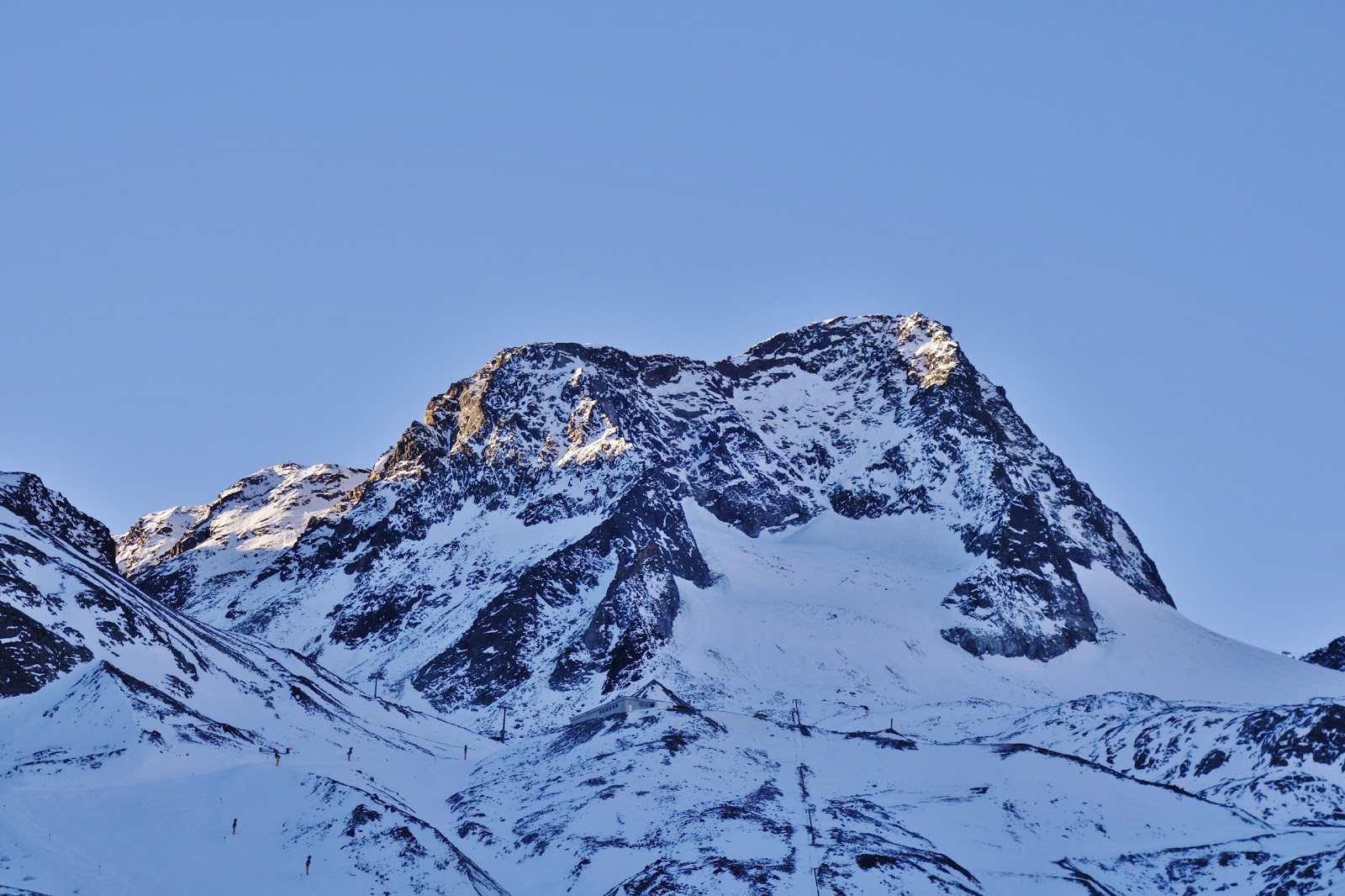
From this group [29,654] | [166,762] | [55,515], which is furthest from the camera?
[55,515]

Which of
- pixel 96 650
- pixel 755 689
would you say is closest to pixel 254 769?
pixel 96 650

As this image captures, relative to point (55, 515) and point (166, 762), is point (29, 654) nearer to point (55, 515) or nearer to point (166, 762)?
point (166, 762)

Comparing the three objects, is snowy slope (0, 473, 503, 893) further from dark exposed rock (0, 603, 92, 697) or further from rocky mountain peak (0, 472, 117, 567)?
rocky mountain peak (0, 472, 117, 567)

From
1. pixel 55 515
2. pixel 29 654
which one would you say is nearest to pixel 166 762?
pixel 29 654

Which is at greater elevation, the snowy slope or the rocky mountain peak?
the rocky mountain peak

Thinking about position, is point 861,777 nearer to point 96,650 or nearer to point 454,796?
point 454,796

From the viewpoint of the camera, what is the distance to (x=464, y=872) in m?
84.2

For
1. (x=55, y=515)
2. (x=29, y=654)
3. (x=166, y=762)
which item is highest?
(x=55, y=515)

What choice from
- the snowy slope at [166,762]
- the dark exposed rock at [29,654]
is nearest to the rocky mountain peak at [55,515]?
the snowy slope at [166,762]

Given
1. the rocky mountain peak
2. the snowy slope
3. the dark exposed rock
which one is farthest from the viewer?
the rocky mountain peak

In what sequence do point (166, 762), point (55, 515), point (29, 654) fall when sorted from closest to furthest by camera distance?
point (166, 762) < point (29, 654) < point (55, 515)

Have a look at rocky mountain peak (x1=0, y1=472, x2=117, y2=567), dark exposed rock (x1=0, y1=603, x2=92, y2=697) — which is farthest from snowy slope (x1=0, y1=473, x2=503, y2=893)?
rocky mountain peak (x1=0, y1=472, x2=117, y2=567)

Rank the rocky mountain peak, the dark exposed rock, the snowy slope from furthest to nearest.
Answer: the rocky mountain peak
the dark exposed rock
the snowy slope

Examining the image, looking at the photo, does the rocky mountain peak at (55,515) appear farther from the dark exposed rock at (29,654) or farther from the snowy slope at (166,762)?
the dark exposed rock at (29,654)
